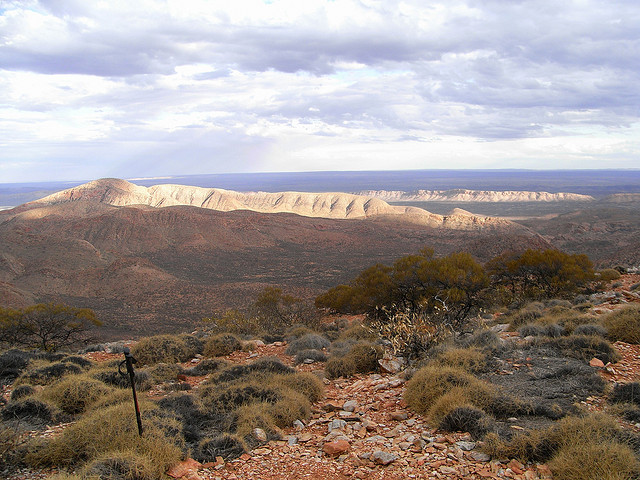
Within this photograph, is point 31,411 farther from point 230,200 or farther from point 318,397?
point 230,200

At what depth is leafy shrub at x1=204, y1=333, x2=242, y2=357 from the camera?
41.8ft

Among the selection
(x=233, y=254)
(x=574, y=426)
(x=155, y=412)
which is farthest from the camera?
(x=233, y=254)

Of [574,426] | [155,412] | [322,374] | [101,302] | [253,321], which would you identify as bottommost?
[101,302]

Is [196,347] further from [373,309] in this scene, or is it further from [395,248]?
[395,248]

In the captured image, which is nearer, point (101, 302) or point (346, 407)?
point (346, 407)

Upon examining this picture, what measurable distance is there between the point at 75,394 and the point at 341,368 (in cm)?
514

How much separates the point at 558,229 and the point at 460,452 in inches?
3464

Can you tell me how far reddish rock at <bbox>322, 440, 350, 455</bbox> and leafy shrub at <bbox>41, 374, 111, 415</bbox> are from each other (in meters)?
4.19

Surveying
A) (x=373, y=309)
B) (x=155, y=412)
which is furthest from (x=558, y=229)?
(x=155, y=412)

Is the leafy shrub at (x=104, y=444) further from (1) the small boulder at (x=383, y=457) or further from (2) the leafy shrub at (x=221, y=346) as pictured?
(2) the leafy shrub at (x=221, y=346)

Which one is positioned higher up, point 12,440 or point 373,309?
point 12,440

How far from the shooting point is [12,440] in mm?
5270

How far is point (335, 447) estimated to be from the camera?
5551mm

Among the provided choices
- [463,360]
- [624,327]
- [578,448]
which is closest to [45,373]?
[463,360]
